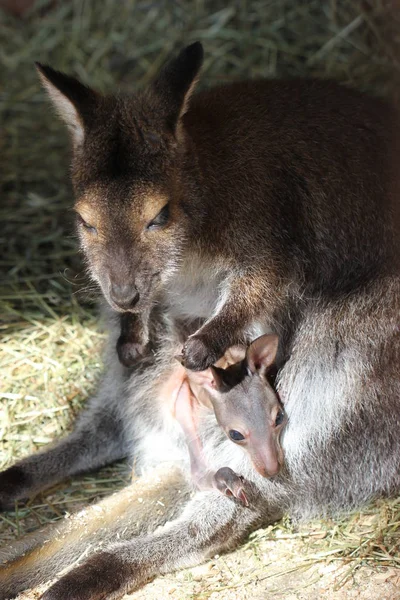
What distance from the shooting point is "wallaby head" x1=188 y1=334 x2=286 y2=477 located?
3760 millimetres

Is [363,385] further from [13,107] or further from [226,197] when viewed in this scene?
[13,107]

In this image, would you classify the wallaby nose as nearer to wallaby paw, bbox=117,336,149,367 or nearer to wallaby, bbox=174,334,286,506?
wallaby, bbox=174,334,286,506

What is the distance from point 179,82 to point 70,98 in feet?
1.38

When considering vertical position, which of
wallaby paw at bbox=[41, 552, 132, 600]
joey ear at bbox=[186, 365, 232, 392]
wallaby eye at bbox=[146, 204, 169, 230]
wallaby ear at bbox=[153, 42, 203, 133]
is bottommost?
wallaby paw at bbox=[41, 552, 132, 600]

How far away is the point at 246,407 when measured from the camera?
3.82 m

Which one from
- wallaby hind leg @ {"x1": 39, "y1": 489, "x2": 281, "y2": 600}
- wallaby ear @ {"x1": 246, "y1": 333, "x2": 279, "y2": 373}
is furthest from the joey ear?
wallaby hind leg @ {"x1": 39, "y1": 489, "x2": 281, "y2": 600}

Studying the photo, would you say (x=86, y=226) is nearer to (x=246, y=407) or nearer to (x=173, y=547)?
(x=246, y=407)

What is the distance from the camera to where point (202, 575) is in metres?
3.78

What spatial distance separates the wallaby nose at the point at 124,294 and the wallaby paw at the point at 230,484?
2.75 feet

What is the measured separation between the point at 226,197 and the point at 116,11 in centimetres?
375

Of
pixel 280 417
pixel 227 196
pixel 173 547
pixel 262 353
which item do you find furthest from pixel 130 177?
pixel 173 547

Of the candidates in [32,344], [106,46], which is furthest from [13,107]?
[32,344]

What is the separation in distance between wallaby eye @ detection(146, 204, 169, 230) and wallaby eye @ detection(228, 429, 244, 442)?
0.91 meters

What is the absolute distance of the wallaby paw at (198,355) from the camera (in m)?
3.66
